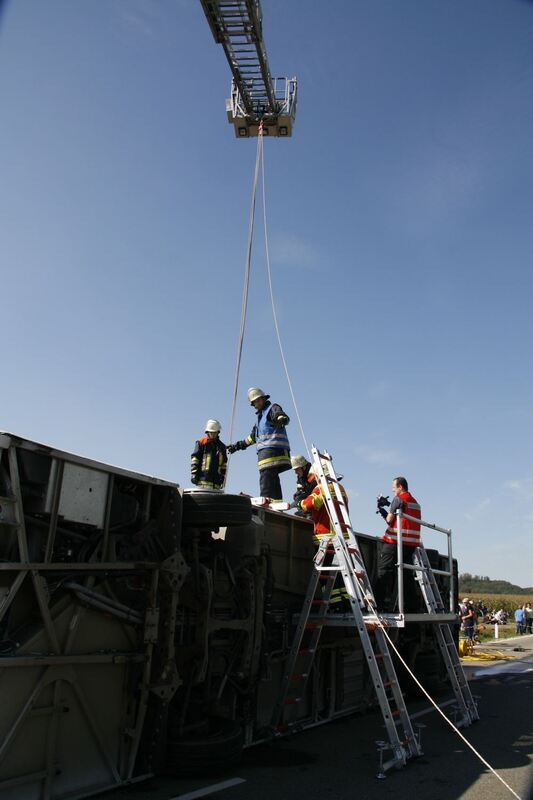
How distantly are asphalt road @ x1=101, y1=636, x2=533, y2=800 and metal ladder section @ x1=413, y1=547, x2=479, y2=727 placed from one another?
240mm

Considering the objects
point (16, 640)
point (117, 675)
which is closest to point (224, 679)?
point (117, 675)

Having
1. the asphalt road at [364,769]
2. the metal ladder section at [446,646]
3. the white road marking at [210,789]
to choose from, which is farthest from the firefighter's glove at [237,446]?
the white road marking at [210,789]

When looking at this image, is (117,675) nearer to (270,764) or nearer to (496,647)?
(270,764)

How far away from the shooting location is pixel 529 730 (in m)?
7.74

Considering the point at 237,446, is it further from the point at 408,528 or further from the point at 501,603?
the point at 501,603

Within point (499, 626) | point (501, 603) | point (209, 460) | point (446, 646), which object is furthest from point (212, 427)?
point (501, 603)

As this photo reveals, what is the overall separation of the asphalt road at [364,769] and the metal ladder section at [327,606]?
0.35 meters

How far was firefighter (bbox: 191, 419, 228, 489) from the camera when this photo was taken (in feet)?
28.0

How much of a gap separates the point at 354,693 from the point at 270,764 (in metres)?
2.85

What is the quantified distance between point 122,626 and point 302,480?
4141mm

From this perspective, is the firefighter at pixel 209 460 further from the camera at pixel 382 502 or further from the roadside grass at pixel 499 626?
the roadside grass at pixel 499 626

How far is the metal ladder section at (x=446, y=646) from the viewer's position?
7.82 meters

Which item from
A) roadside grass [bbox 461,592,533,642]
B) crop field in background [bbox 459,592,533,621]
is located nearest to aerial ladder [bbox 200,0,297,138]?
roadside grass [bbox 461,592,533,642]

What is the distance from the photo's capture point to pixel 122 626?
5062 millimetres
